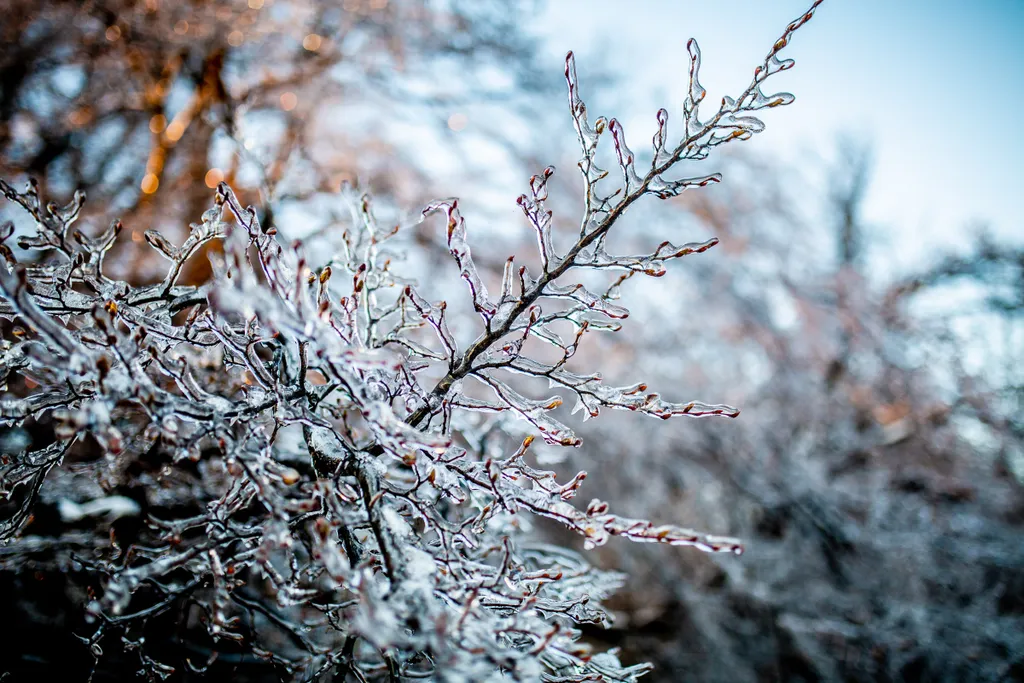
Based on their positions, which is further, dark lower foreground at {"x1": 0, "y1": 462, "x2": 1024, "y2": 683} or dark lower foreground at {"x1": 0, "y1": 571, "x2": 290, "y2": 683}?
dark lower foreground at {"x1": 0, "y1": 462, "x2": 1024, "y2": 683}

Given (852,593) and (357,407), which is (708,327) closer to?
(852,593)

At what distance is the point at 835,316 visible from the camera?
6.91m

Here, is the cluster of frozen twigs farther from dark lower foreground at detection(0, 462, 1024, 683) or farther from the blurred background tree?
dark lower foreground at detection(0, 462, 1024, 683)

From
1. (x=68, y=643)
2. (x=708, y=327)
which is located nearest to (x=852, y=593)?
(x=708, y=327)

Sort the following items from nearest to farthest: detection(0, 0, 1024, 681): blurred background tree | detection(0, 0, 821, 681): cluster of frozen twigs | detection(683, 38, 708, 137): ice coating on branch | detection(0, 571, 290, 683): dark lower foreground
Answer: detection(0, 0, 821, 681): cluster of frozen twigs, detection(683, 38, 708, 137): ice coating on branch, detection(0, 571, 290, 683): dark lower foreground, detection(0, 0, 1024, 681): blurred background tree

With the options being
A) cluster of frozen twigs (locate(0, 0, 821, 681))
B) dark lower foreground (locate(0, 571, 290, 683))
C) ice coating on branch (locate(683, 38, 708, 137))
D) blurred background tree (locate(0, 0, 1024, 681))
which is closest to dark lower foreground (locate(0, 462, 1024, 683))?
blurred background tree (locate(0, 0, 1024, 681))

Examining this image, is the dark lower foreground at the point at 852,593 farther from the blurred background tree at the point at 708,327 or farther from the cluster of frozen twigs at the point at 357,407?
the cluster of frozen twigs at the point at 357,407

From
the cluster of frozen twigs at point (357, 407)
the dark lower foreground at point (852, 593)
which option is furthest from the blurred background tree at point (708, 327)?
the cluster of frozen twigs at point (357, 407)

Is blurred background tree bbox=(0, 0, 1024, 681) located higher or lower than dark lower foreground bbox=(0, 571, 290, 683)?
higher

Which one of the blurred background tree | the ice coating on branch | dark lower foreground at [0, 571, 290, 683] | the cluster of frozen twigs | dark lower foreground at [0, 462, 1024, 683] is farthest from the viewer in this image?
dark lower foreground at [0, 462, 1024, 683]

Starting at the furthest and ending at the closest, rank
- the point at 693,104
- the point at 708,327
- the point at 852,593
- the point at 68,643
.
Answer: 1. the point at 708,327
2. the point at 852,593
3. the point at 68,643
4. the point at 693,104

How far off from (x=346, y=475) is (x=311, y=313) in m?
0.58

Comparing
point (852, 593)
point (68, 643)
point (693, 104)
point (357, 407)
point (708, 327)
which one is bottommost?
point (68, 643)

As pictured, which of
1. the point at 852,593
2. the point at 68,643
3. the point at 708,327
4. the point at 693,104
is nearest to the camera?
the point at 693,104
